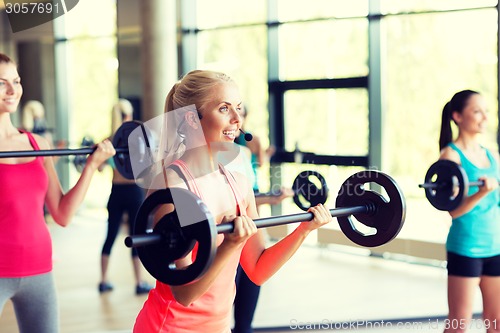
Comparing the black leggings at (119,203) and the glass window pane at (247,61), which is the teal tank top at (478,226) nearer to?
the black leggings at (119,203)

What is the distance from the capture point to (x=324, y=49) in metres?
6.31

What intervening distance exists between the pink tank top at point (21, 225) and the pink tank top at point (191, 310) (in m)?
0.65

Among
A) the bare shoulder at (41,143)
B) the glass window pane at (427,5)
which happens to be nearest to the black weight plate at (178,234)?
the bare shoulder at (41,143)

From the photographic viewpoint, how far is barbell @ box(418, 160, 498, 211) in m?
2.95

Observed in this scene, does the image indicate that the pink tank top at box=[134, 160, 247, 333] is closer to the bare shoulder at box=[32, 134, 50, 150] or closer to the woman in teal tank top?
the bare shoulder at box=[32, 134, 50, 150]

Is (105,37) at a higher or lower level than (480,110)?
higher

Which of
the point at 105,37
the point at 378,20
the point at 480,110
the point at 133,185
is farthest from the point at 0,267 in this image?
the point at 105,37

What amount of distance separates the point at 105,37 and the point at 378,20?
379 cm

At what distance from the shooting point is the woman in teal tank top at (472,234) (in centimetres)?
296

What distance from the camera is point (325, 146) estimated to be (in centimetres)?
639

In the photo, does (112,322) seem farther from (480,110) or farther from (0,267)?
(480,110)

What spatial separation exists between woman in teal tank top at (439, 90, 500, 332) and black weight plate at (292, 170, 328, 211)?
0.56 meters

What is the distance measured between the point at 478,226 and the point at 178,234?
1.82 meters

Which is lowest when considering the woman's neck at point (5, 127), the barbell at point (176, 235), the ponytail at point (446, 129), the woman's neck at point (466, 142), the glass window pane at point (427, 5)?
the barbell at point (176, 235)
